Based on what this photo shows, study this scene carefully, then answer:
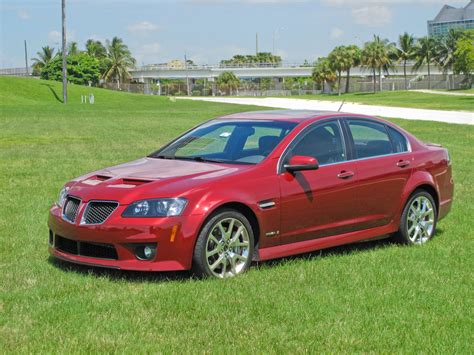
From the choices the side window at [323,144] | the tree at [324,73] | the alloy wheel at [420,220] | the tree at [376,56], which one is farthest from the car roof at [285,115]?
the tree at [324,73]

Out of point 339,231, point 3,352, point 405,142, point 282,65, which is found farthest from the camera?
point 282,65

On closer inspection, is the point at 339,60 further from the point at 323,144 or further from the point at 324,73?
the point at 323,144

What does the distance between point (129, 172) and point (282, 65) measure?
420ft

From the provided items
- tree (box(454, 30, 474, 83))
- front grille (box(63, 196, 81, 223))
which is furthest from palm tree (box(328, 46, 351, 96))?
front grille (box(63, 196, 81, 223))

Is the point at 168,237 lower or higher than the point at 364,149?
lower

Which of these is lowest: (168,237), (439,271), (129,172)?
(439,271)

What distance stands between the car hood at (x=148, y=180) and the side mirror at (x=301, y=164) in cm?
40

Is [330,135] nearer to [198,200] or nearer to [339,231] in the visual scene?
[339,231]

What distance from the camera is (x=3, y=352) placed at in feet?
16.0

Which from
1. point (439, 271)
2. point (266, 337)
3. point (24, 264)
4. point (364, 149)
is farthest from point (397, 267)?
point (24, 264)

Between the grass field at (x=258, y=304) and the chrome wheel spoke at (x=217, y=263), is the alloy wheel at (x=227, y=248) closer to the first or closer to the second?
the chrome wheel spoke at (x=217, y=263)

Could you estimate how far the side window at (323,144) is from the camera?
7.62m

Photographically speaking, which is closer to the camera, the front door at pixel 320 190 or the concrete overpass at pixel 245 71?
the front door at pixel 320 190

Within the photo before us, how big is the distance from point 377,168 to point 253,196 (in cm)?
176
